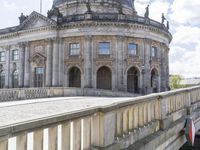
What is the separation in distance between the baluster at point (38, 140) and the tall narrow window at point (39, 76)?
120 feet

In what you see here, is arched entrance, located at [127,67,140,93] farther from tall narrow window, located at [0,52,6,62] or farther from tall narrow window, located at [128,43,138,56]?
tall narrow window, located at [0,52,6,62]

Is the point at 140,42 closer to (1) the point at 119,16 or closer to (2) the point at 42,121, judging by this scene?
(1) the point at 119,16

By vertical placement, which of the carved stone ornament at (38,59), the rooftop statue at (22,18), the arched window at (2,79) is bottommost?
the arched window at (2,79)

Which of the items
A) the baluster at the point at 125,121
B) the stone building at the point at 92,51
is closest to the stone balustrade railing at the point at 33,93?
the stone building at the point at 92,51

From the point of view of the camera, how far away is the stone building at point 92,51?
36.5m

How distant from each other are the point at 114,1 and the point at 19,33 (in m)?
15.5

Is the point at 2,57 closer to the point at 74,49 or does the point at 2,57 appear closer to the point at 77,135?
the point at 74,49

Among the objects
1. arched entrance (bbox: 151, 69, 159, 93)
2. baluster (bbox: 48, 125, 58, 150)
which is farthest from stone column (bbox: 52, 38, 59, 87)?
baluster (bbox: 48, 125, 58, 150)

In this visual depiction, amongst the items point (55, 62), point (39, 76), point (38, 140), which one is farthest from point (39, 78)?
point (38, 140)

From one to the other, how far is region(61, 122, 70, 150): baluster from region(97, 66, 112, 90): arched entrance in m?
33.3

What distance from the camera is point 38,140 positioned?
3.36 metres

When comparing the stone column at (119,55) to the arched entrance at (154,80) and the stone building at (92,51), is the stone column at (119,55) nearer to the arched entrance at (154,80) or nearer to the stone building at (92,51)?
the stone building at (92,51)

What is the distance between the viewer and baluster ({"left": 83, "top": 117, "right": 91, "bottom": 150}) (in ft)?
14.1

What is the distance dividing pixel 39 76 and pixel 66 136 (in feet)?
121
